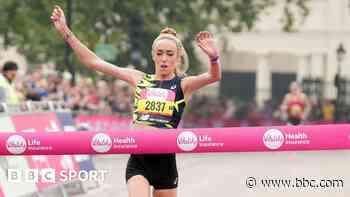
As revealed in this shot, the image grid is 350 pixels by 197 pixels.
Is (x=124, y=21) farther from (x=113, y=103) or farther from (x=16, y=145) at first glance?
(x=16, y=145)

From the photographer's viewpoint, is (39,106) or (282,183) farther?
(39,106)

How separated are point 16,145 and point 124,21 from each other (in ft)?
106

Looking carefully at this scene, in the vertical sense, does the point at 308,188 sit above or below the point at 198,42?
below

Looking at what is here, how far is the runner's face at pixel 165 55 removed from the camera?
8.91 metres

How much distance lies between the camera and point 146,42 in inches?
1690

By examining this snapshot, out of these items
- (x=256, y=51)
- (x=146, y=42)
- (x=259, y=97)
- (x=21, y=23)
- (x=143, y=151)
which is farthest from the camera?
(x=256, y=51)

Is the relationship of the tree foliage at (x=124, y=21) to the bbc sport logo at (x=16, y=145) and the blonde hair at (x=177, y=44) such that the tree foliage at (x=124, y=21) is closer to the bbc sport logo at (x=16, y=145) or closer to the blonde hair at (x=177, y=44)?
the bbc sport logo at (x=16, y=145)

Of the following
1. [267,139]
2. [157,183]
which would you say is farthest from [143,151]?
[267,139]

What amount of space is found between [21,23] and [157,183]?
102ft

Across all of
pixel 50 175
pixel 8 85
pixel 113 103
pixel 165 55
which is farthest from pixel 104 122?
pixel 165 55

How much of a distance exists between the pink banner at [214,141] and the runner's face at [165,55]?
585 mm

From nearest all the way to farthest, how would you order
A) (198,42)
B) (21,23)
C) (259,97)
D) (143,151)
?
(198,42), (143,151), (21,23), (259,97)

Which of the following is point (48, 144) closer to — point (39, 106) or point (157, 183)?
point (157, 183)

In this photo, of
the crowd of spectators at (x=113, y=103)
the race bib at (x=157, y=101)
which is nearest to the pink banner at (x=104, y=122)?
the crowd of spectators at (x=113, y=103)
